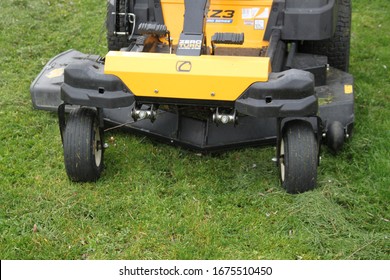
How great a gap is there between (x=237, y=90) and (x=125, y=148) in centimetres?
113

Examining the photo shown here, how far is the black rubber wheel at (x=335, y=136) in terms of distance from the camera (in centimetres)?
459

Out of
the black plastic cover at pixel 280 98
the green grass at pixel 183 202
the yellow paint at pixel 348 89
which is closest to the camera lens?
the green grass at pixel 183 202

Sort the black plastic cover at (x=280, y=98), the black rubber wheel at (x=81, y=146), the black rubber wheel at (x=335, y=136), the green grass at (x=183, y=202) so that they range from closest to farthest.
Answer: the green grass at (x=183, y=202) < the black plastic cover at (x=280, y=98) < the black rubber wheel at (x=81, y=146) < the black rubber wheel at (x=335, y=136)

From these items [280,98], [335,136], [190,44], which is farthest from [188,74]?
[335,136]

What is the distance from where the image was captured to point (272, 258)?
363cm

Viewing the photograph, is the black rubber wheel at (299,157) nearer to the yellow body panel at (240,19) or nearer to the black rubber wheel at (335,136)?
the black rubber wheel at (335,136)

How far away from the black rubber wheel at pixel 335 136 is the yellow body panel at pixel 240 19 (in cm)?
80

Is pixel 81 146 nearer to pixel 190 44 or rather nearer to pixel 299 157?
pixel 190 44

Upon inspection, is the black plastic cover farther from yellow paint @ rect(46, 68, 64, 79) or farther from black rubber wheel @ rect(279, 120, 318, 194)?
yellow paint @ rect(46, 68, 64, 79)

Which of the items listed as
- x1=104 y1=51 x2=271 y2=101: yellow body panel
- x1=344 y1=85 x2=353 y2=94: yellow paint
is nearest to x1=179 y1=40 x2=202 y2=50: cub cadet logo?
x1=104 y1=51 x2=271 y2=101: yellow body panel

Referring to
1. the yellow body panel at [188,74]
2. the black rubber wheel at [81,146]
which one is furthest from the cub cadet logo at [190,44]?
the black rubber wheel at [81,146]

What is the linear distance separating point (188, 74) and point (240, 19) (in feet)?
4.07

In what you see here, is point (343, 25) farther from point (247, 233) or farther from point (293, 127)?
point (247, 233)

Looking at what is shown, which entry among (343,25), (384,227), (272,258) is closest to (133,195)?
(272,258)
